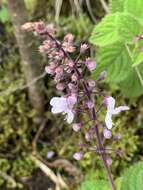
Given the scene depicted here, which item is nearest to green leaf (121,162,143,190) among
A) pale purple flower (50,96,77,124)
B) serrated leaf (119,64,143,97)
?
pale purple flower (50,96,77,124)

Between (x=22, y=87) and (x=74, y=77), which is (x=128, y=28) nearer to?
(x=74, y=77)

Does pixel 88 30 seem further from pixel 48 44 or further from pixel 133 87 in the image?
pixel 48 44

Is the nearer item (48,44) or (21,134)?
(48,44)

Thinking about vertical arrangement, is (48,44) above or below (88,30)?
above

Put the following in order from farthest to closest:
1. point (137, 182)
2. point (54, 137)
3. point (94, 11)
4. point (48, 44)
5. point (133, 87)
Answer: point (94, 11)
point (54, 137)
point (133, 87)
point (137, 182)
point (48, 44)

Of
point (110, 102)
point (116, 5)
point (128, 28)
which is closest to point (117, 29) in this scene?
point (128, 28)

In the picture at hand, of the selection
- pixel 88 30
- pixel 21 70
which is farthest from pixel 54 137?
pixel 88 30

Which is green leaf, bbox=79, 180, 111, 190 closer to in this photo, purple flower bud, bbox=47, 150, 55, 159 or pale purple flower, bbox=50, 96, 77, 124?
pale purple flower, bbox=50, 96, 77, 124

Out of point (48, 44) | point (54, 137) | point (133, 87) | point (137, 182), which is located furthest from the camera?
point (54, 137)
